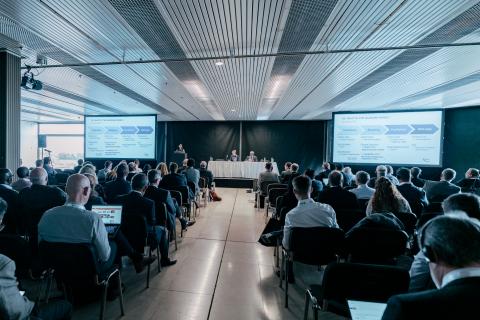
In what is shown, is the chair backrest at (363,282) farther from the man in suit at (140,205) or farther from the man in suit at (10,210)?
the man in suit at (10,210)

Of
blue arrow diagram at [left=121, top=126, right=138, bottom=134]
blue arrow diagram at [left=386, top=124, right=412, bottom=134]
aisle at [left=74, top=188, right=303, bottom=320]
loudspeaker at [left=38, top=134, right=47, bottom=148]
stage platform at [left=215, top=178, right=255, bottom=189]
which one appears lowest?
aisle at [left=74, top=188, right=303, bottom=320]

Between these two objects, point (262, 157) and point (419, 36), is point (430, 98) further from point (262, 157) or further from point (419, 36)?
point (262, 157)

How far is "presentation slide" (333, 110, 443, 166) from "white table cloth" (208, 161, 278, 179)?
3.61 meters

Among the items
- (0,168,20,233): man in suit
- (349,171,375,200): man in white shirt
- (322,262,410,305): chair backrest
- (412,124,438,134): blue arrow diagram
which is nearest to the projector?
(0,168,20,233): man in suit

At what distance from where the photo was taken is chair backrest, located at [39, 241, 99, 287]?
1.82 metres

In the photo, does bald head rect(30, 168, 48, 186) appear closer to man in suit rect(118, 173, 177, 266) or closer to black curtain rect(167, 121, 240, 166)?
man in suit rect(118, 173, 177, 266)

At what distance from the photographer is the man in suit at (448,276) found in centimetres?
74

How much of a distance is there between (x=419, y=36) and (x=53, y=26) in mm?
5187

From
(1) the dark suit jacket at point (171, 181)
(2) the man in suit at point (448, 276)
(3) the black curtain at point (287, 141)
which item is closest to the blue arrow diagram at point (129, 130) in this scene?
(1) the dark suit jacket at point (171, 181)

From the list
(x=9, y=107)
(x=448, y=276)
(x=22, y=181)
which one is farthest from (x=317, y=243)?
(x=9, y=107)

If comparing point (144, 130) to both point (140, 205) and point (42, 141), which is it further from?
point (42, 141)

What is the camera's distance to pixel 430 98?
7598mm

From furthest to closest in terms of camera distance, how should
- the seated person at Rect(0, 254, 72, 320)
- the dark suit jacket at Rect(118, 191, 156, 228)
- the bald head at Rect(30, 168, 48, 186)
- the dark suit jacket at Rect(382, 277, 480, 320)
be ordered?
the bald head at Rect(30, 168, 48, 186), the dark suit jacket at Rect(118, 191, 156, 228), the seated person at Rect(0, 254, 72, 320), the dark suit jacket at Rect(382, 277, 480, 320)

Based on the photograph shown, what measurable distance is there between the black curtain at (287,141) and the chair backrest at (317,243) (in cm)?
1069
